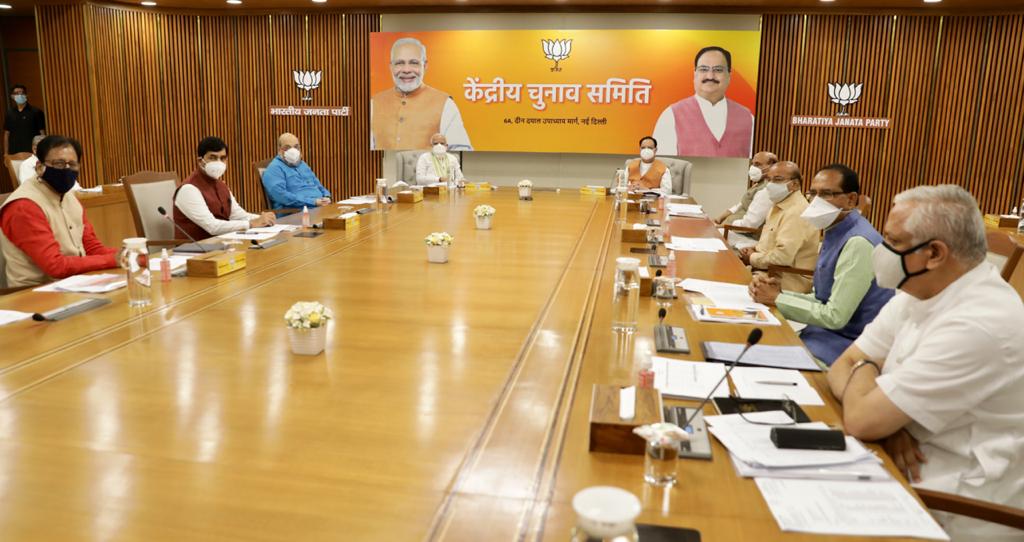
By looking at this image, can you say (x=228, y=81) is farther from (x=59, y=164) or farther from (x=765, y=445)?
(x=765, y=445)

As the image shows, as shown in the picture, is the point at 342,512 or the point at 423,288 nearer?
the point at 342,512

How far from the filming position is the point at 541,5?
793 cm

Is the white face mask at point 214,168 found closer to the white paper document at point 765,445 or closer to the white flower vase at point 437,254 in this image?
the white flower vase at point 437,254

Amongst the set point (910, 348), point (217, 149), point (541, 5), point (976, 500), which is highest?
point (541, 5)

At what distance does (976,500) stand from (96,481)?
172cm

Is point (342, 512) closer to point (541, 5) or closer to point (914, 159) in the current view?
point (541, 5)

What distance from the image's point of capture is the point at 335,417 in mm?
1600

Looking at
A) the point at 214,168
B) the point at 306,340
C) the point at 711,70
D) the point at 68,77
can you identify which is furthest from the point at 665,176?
the point at 68,77

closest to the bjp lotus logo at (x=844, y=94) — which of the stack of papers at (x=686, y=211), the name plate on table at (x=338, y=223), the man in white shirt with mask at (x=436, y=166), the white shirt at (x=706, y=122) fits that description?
the white shirt at (x=706, y=122)

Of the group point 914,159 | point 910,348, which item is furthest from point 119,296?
point 914,159

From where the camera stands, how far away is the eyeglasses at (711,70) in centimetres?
776

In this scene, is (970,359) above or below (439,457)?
above

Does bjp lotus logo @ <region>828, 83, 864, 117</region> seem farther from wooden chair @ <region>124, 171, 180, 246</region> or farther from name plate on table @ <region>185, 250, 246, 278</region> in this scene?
name plate on table @ <region>185, 250, 246, 278</region>

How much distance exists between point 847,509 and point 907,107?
316 inches
